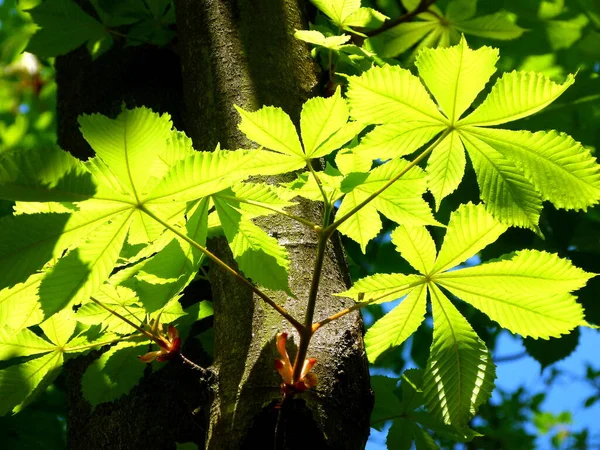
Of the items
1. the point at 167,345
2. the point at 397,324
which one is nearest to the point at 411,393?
the point at 397,324

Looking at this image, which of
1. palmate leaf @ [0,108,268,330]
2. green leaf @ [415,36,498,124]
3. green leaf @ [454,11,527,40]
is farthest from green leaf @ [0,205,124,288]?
green leaf @ [454,11,527,40]

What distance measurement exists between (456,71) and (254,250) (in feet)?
1.04

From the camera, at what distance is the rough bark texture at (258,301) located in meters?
0.77

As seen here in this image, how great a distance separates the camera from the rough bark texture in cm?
77

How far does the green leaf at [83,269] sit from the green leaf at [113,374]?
0.32 metres

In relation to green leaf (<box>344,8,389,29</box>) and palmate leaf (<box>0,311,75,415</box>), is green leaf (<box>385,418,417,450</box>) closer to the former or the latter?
palmate leaf (<box>0,311,75,415</box>)

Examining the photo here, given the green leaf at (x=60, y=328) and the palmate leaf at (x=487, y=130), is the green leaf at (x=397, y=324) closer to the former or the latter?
the palmate leaf at (x=487, y=130)

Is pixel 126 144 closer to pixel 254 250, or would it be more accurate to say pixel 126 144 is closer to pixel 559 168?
pixel 254 250

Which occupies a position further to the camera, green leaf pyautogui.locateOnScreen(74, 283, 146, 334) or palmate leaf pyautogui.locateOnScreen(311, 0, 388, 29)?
palmate leaf pyautogui.locateOnScreen(311, 0, 388, 29)

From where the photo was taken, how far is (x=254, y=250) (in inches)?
29.3

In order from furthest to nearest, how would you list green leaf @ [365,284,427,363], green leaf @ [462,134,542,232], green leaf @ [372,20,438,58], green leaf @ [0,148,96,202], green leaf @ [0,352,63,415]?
1. green leaf @ [372,20,438,58]
2. green leaf @ [0,352,63,415]
3. green leaf @ [365,284,427,363]
4. green leaf @ [462,134,542,232]
5. green leaf @ [0,148,96,202]

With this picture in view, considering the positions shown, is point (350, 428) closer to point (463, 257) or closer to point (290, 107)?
point (463, 257)

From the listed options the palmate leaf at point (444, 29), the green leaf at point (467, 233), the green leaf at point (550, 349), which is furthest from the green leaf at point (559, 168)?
the green leaf at point (550, 349)

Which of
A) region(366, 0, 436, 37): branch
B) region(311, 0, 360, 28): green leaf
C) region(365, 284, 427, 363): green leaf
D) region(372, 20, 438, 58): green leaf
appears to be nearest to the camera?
region(365, 284, 427, 363): green leaf
